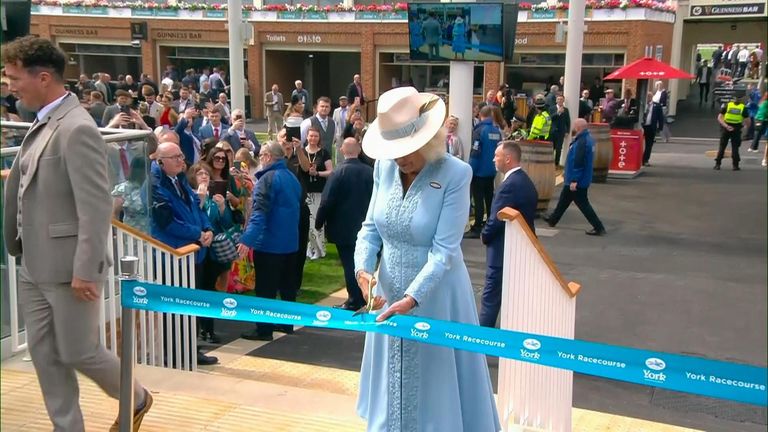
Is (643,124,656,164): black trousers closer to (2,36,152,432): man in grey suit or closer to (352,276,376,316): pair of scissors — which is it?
(352,276,376,316): pair of scissors

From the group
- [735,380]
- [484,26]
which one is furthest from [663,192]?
[484,26]

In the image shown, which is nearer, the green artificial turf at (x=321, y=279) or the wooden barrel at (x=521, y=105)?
the green artificial turf at (x=321, y=279)

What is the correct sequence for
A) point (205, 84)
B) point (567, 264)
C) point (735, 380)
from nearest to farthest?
point (735, 380)
point (567, 264)
point (205, 84)

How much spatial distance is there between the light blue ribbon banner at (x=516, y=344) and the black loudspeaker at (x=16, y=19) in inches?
97.5

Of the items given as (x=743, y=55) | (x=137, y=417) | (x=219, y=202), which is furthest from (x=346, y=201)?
(x=743, y=55)

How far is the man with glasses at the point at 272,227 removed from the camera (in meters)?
6.88

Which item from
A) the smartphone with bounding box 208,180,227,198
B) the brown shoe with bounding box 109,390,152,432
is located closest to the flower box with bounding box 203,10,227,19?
the smartphone with bounding box 208,180,227,198

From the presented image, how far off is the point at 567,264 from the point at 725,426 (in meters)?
4.72

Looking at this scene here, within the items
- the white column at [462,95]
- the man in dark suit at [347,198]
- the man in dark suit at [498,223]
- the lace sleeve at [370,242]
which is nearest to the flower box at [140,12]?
the white column at [462,95]

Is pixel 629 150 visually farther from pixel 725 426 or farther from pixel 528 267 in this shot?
pixel 528 267

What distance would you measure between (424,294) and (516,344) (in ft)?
1.43

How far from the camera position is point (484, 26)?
1102 cm

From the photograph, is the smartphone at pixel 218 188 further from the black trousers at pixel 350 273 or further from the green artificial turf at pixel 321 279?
the green artificial turf at pixel 321 279

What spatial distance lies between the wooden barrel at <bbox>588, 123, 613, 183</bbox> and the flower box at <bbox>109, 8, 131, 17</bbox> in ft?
59.6
